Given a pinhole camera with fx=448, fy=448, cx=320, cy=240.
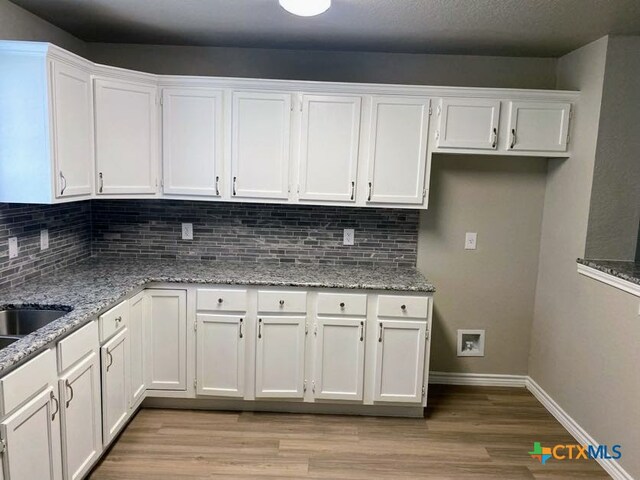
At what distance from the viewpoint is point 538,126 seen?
2812mm

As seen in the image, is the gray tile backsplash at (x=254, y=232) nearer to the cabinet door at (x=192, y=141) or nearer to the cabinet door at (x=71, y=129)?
the cabinet door at (x=192, y=141)

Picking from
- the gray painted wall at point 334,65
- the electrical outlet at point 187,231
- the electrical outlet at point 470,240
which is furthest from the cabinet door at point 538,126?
the electrical outlet at point 187,231

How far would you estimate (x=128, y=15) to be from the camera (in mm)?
2486

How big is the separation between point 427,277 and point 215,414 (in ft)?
5.64

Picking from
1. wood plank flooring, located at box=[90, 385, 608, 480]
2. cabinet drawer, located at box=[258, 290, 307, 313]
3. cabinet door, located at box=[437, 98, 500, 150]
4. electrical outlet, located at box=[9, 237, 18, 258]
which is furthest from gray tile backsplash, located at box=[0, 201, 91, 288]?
cabinet door, located at box=[437, 98, 500, 150]

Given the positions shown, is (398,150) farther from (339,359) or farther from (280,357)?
(280,357)

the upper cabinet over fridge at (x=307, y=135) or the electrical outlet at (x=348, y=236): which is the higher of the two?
the upper cabinet over fridge at (x=307, y=135)

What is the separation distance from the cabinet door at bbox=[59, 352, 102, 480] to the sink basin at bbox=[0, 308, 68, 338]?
0.90ft

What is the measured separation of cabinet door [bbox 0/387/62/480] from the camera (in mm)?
1533

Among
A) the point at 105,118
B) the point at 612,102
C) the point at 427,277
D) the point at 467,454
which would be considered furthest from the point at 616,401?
the point at 105,118

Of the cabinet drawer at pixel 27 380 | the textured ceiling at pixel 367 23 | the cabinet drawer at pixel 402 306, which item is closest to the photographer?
the cabinet drawer at pixel 27 380

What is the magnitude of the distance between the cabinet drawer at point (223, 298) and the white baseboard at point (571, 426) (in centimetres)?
213

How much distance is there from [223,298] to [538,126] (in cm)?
224

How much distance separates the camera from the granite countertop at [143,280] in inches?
82.5
